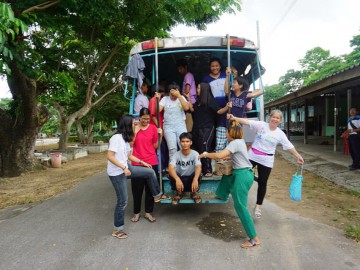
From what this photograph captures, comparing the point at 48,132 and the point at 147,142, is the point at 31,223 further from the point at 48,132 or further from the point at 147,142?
the point at 48,132

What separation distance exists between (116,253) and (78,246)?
1.97 ft

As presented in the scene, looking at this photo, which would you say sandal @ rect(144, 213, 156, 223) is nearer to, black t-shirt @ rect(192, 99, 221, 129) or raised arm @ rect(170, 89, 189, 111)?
black t-shirt @ rect(192, 99, 221, 129)

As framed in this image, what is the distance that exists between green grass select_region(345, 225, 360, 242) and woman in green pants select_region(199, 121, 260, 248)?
1.31m

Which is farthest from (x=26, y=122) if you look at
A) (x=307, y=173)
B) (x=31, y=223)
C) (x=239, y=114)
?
(x=307, y=173)

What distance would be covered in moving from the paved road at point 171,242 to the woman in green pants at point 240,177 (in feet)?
0.88

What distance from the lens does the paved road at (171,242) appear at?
11.1 ft

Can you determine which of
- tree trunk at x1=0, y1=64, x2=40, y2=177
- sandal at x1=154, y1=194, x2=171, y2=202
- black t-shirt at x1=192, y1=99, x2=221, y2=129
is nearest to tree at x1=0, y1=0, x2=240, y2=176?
tree trunk at x1=0, y1=64, x2=40, y2=177

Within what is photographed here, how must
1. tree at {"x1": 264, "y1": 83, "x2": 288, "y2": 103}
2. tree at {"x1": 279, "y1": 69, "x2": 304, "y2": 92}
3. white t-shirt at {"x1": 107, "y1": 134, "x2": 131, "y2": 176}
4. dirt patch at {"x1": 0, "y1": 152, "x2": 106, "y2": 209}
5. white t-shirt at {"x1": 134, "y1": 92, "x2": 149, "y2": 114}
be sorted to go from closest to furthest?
white t-shirt at {"x1": 107, "y1": 134, "x2": 131, "y2": 176} → white t-shirt at {"x1": 134, "y1": 92, "x2": 149, "y2": 114} → dirt patch at {"x1": 0, "y1": 152, "x2": 106, "y2": 209} → tree at {"x1": 279, "y1": 69, "x2": 304, "y2": 92} → tree at {"x1": 264, "y1": 83, "x2": 288, "y2": 103}

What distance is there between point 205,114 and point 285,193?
10.1ft

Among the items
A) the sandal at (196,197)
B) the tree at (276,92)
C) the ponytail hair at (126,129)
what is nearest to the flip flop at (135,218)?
the sandal at (196,197)

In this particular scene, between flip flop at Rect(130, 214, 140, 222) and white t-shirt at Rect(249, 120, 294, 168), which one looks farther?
flip flop at Rect(130, 214, 140, 222)

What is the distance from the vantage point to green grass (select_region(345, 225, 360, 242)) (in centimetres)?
400

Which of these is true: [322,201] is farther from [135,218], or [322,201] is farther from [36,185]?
[36,185]

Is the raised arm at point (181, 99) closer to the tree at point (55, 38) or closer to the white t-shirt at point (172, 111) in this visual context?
the white t-shirt at point (172, 111)
